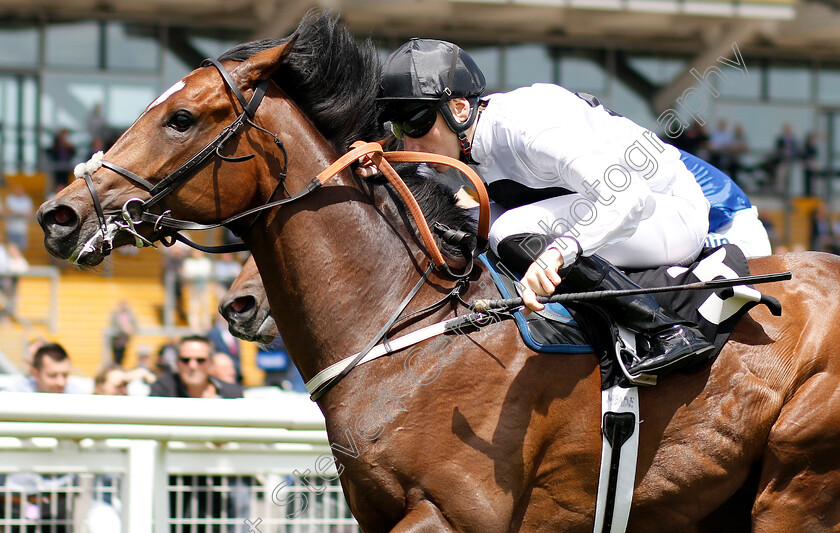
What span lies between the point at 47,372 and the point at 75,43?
11.8 m

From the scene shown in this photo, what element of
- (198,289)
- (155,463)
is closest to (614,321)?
(155,463)

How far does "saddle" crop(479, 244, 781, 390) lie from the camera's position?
2.68 m

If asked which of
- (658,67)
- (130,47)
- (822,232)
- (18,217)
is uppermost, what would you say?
(130,47)

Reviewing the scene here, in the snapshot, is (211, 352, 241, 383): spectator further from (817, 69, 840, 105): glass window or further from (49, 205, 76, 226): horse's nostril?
(817, 69, 840, 105): glass window

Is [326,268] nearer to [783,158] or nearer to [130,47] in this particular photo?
[130,47]

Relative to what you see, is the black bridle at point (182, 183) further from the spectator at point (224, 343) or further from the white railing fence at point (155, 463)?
the spectator at point (224, 343)

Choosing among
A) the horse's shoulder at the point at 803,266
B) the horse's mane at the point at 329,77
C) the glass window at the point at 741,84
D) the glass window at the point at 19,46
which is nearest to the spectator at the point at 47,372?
the horse's mane at the point at 329,77

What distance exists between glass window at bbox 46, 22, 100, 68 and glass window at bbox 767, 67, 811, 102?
12194 millimetres

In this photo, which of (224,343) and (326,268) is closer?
(326,268)

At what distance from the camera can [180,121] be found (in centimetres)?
266

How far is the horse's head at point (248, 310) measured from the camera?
345 cm

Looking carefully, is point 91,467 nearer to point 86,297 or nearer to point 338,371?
point 338,371

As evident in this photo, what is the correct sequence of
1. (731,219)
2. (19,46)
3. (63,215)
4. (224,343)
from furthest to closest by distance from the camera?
(19,46)
(224,343)
(731,219)
(63,215)

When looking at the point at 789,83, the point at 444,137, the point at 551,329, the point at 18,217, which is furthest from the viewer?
the point at 789,83
